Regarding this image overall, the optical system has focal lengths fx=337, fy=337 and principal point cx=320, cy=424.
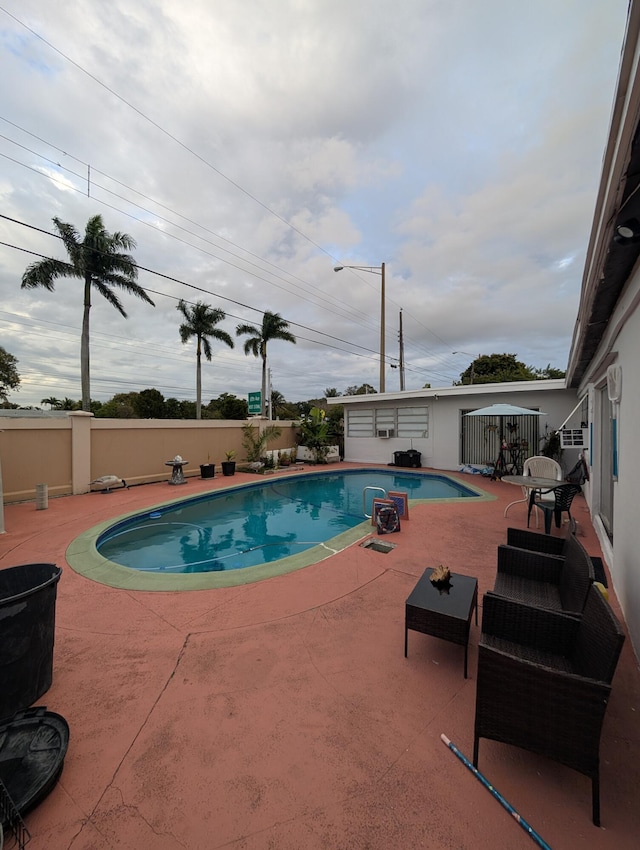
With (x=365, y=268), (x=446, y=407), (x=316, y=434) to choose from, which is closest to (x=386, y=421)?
(x=446, y=407)

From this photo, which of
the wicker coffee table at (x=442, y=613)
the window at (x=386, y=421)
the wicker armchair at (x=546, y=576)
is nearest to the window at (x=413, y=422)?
the window at (x=386, y=421)

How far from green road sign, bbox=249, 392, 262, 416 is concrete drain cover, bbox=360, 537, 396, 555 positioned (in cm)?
1129

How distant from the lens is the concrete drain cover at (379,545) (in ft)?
16.3

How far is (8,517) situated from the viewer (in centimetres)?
726

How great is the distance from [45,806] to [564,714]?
2.52 meters

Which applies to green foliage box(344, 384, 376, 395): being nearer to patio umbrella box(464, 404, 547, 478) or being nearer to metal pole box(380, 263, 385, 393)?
metal pole box(380, 263, 385, 393)

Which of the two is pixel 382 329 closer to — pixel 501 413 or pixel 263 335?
pixel 263 335

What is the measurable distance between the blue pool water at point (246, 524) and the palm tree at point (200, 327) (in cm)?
1475

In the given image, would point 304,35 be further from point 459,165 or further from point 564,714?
point 564,714

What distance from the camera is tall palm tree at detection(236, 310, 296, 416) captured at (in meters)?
23.6

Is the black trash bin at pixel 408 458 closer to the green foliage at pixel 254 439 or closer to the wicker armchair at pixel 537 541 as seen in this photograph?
the green foliage at pixel 254 439

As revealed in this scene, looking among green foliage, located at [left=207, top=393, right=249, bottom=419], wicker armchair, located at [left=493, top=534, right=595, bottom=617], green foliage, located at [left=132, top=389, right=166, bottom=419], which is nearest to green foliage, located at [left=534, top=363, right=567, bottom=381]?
green foliage, located at [left=207, top=393, right=249, bottom=419]

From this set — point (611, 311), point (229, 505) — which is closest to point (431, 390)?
point (229, 505)

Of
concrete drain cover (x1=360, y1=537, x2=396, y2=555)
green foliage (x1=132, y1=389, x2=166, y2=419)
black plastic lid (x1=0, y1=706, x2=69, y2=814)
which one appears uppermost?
green foliage (x1=132, y1=389, x2=166, y2=419)
